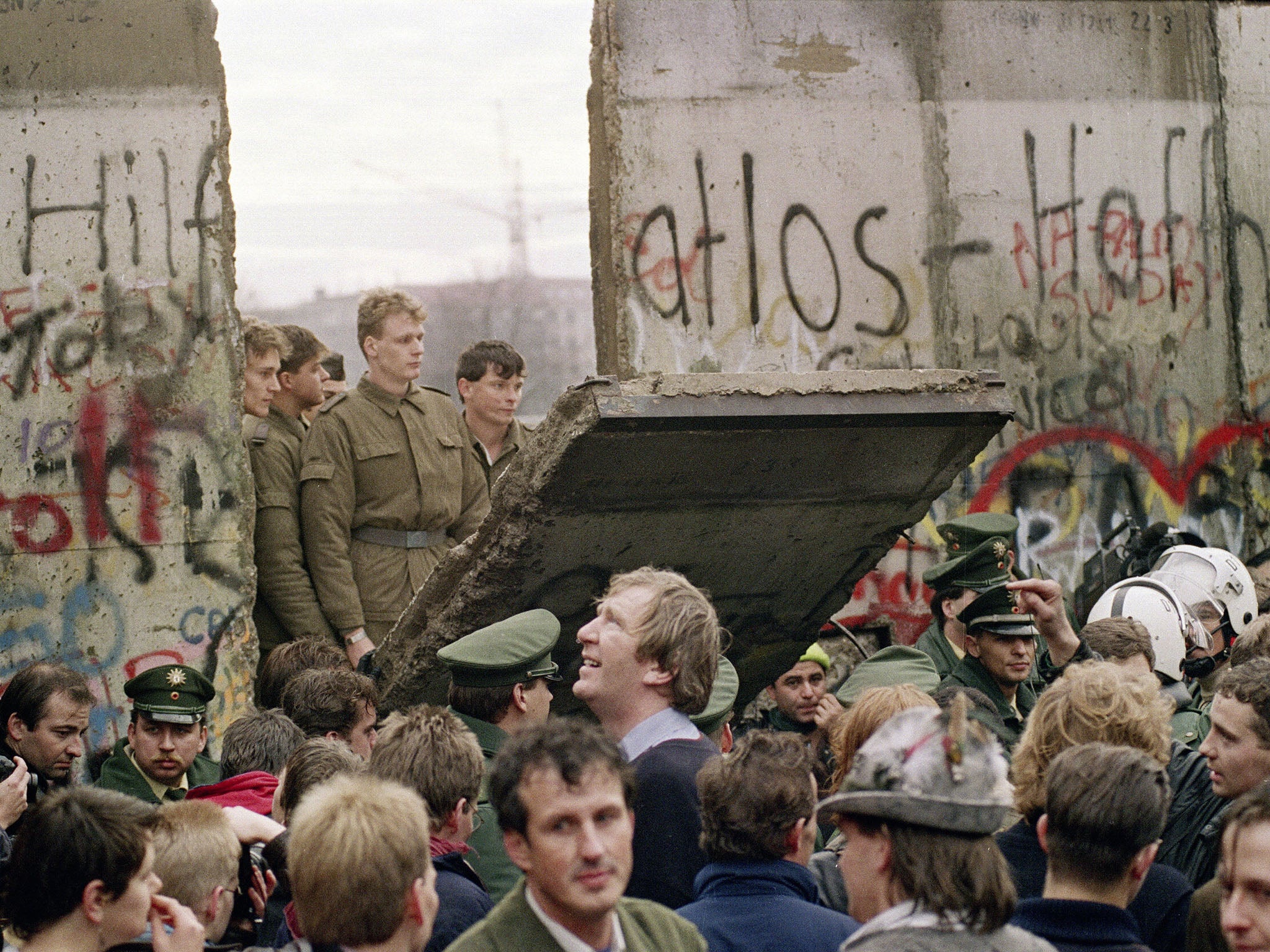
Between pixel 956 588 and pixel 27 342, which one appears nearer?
pixel 956 588

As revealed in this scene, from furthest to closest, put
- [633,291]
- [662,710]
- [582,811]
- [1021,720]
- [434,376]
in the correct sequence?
[434,376] → [633,291] → [1021,720] → [662,710] → [582,811]

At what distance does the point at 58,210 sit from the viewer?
7043 millimetres

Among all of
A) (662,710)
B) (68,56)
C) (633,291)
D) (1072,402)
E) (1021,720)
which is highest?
(68,56)

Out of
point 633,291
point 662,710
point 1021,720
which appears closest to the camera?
point 662,710

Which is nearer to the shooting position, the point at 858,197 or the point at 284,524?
the point at 284,524

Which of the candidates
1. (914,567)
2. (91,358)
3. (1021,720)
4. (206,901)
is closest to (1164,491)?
(914,567)

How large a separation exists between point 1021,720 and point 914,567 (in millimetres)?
3059

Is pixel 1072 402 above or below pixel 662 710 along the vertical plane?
above

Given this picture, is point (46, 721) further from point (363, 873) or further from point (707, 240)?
point (707, 240)

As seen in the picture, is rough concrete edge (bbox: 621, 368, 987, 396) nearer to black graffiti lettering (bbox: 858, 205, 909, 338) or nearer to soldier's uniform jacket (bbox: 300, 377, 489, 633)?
soldier's uniform jacket (bbox: 300, 377, 489, 633)

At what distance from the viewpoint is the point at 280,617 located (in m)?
7.21

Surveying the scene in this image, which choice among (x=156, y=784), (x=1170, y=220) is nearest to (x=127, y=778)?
(x=156, y=784)

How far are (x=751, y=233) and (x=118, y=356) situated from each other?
343 cm

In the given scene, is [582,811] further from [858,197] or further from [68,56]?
[858,197]
